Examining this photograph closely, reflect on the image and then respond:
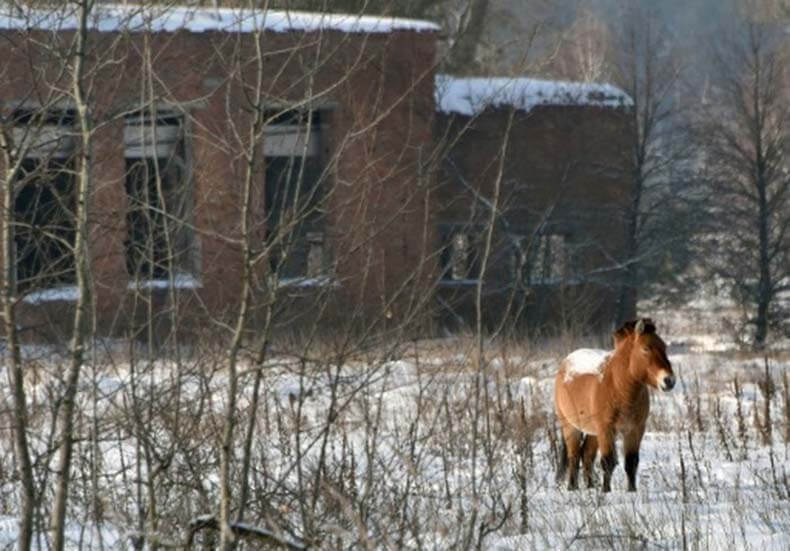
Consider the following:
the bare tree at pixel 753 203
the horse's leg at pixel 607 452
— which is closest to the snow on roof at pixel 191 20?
the horse's leg at pixel 607 452

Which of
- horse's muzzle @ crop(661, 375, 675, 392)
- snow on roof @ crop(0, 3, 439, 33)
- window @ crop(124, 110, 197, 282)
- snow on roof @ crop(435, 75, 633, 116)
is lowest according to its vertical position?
horse's muzzle @ crop(661, 375, 675, 392)

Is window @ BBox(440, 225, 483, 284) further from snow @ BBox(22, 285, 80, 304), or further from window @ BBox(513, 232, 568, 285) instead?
snow @ BBox(22, 285, 80, 304)

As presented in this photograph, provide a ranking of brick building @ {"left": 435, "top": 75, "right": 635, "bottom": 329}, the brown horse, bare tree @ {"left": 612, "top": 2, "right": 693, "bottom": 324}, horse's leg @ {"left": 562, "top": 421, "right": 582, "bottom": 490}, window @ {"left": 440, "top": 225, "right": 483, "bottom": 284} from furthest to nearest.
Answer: bare tree @ {"left": 612, "top": 2, "right": 693, "bottom": 324} < brick building @ {"left": 435, "top": 75, "right": 635, "bottom": 329} < horse's leg @ {"left": 562, "top": 421, "right": 582, "bottom": 490} < the brown horse < window @ {"left": 440, "top": 225, "right": 483, "bottom": 284}

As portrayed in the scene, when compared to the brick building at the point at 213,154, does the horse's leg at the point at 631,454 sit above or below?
below

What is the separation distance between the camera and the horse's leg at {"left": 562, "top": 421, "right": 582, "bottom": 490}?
1092 cm

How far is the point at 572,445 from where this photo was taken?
11.0m

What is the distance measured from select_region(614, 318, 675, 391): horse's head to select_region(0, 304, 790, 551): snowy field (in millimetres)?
486

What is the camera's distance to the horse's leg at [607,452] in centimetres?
1038

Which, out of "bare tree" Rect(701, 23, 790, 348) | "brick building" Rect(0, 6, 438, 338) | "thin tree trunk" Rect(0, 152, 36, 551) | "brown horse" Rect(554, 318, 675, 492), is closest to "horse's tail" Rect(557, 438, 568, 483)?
"brown horse" Rect(554, 318, 675, 492)

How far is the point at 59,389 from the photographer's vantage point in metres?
6.87

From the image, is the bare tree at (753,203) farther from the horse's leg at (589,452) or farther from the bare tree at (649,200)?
the horse's leg at (589,452)

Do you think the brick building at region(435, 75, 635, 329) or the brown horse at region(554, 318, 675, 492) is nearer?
the brown horse at region(554, 318, 675, 492)

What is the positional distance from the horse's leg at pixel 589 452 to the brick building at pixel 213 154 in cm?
149

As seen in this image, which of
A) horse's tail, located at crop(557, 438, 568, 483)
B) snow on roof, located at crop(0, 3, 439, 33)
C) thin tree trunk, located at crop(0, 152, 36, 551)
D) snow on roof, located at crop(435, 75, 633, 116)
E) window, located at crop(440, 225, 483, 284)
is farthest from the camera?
snow on roof, located at crop(435, 75, 633, 116)
